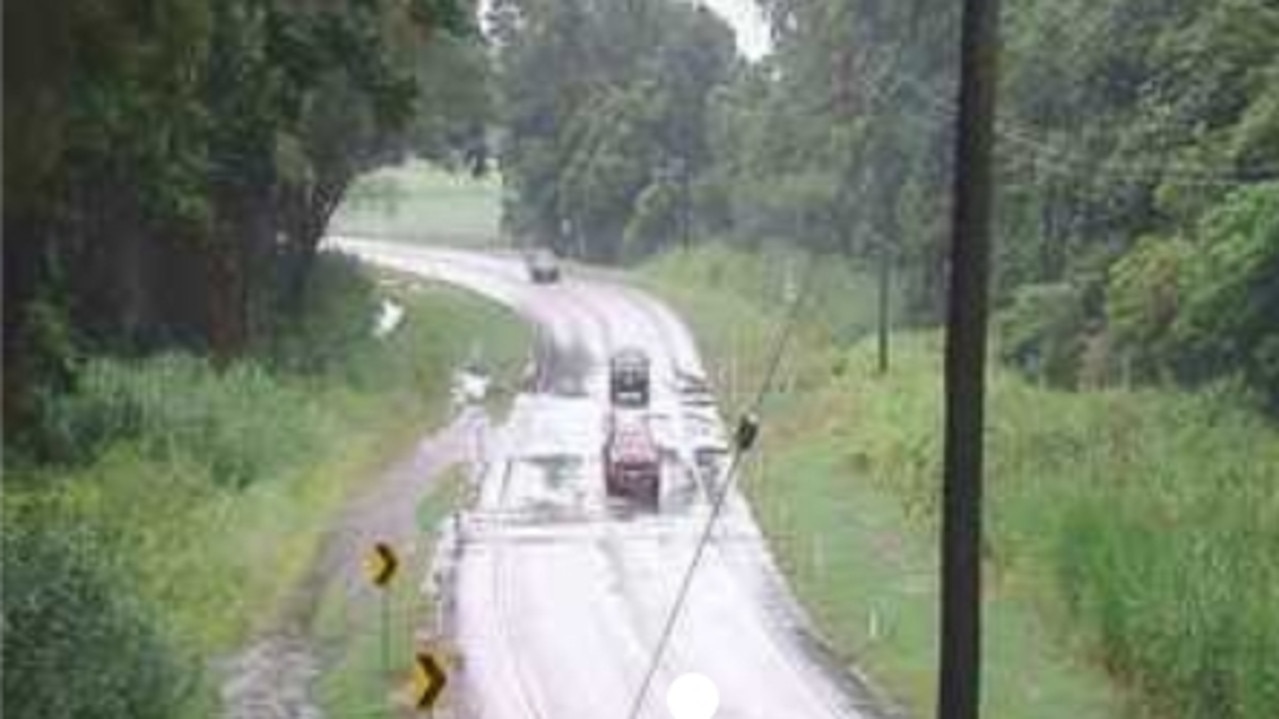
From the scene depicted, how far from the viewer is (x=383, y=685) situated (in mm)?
35531

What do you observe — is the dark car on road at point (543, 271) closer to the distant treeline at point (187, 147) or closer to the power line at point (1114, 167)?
the power line at point (1114, 167)

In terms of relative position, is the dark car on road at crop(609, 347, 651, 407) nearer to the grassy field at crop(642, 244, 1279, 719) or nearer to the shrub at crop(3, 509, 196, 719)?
the grassy field at crop(642, 244, 1279, 719)

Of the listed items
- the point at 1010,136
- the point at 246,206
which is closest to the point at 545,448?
the point at 246,206

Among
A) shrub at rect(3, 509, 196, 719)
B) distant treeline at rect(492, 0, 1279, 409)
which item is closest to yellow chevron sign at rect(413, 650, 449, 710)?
shrub at rect(3, 509, 196, 719)

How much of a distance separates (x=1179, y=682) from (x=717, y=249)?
83.3 meters

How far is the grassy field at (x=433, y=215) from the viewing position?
473 feet

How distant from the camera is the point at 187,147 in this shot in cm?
4391

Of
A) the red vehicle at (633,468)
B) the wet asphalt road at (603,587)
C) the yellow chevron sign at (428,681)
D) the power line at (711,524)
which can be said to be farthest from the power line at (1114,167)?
the yellow chevron sign at (428,681)

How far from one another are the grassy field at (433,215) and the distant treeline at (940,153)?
22.2 feet

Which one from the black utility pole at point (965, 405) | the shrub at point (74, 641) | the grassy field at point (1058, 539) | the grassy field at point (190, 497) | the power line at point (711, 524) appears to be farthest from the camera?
the grassy field at point (1058, 539)

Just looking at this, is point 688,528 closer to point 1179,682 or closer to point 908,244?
point 1179,682

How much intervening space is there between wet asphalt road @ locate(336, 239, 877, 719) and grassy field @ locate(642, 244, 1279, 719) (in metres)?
1.01

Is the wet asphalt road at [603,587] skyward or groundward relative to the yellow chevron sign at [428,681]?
groundward

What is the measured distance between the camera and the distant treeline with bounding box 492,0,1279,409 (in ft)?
193
